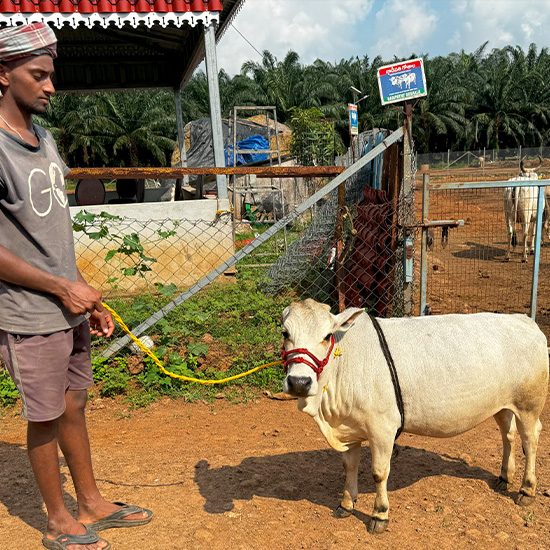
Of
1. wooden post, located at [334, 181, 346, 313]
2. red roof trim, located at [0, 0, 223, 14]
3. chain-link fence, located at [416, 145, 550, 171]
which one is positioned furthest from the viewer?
chain-link fence, located at [416, 145, 550, 171]

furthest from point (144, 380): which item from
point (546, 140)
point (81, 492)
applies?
point (546, 140)

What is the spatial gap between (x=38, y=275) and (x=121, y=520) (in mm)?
1557

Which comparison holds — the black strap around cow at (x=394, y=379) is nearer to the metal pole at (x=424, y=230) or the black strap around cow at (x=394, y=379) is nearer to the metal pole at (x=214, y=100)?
the metal pole at (x=424, y=230)

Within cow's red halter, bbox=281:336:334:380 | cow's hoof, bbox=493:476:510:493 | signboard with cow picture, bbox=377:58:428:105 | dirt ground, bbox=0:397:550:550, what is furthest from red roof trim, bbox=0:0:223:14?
cow's hoof, bbox=493:476:510:493

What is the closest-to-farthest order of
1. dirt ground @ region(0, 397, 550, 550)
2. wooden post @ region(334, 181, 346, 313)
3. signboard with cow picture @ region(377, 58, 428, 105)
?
dirt ground @ region(0, 397, 550, 550) → signboard with cow picture @ region(377, 58, 428, 105) → wooden post @ region(334, 181, 346, 313)

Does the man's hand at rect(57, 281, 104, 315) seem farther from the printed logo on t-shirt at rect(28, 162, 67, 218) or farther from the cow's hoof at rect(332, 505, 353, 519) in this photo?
the cow's hoof at rect(332, 505, 353, 519)

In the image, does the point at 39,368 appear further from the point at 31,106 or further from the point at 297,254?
the point at 297,254

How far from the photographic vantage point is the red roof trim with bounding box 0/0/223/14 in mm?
7727

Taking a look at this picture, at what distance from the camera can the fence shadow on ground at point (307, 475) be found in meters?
3.65

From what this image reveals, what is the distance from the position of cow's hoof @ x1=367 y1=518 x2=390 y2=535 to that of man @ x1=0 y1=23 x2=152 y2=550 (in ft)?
5.00

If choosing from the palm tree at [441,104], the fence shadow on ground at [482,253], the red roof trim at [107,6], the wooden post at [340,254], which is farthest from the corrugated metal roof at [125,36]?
the palm tree at [441,104]

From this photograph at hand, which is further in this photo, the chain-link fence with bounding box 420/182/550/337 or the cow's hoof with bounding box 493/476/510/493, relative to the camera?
the chain-link fence with bounding box 420/182/550/337

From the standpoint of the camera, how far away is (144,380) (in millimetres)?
5355

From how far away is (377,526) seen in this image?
10.7 feet
